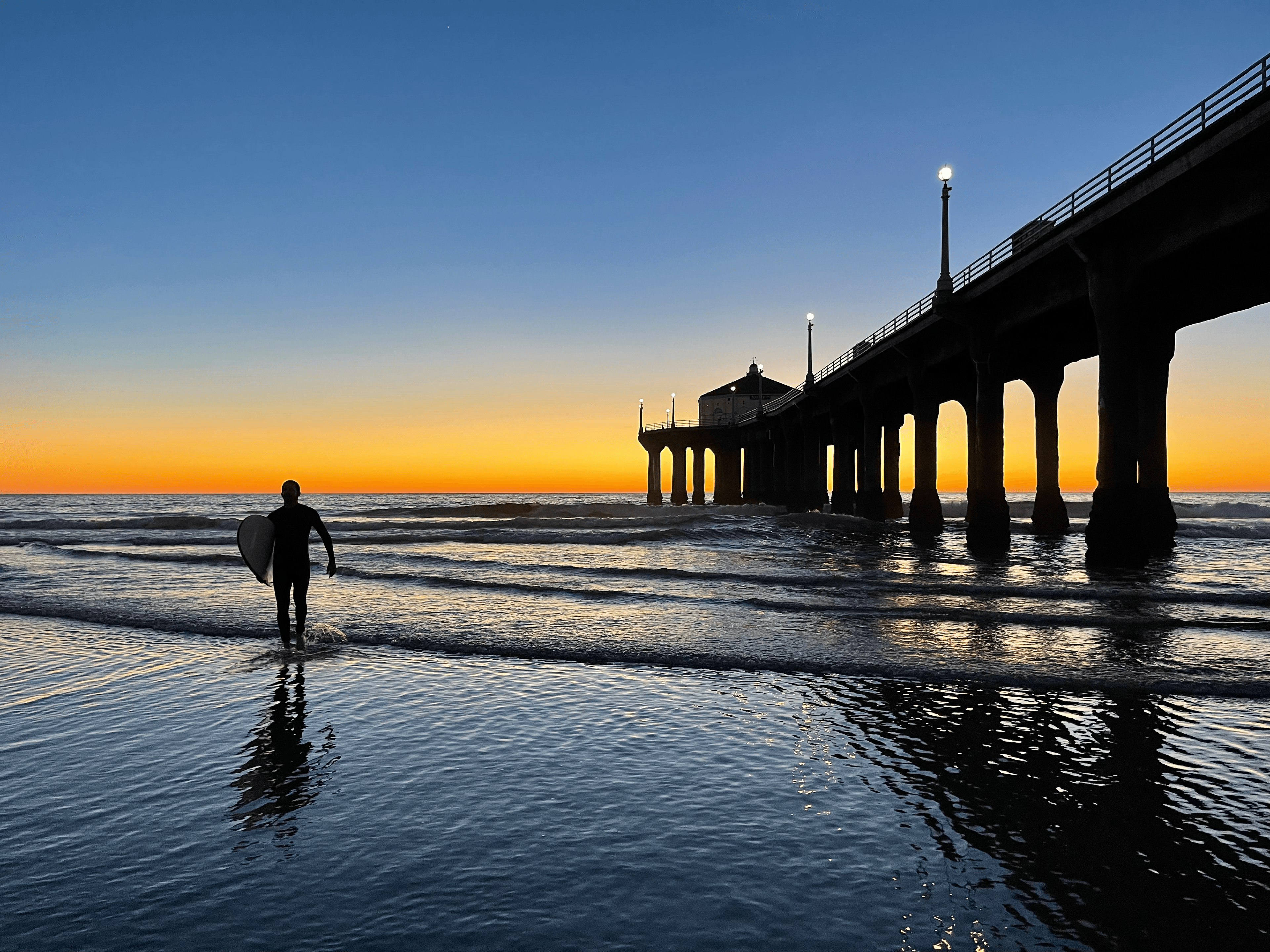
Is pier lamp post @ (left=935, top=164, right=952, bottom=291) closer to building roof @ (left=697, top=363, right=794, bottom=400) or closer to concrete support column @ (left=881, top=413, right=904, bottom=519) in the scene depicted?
concrete support column @ (left=881, top=413, right=904, bottom=519)

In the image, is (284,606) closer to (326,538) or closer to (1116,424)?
(326,538)

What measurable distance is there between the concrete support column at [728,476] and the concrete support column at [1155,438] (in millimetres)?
72631

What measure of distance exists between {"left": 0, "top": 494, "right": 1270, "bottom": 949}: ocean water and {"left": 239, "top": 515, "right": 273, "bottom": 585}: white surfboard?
3.07ft

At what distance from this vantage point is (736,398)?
321 feet

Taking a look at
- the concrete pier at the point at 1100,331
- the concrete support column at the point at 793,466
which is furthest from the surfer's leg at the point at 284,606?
the concrete support column at the point at 793,466

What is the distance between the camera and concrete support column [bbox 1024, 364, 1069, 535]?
39.0 meters

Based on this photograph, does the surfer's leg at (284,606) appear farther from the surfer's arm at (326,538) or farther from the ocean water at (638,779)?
the surfer's arm at (326,538)

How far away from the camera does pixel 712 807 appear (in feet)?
13.7

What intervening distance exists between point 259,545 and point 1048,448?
3906 centimetres

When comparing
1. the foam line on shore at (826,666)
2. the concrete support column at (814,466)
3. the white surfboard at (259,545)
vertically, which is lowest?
the foam line on shore at (826,666)

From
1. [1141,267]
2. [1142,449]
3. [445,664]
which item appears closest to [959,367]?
[1142,449]

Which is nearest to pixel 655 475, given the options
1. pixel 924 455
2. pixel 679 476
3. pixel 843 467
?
pixel 679 476

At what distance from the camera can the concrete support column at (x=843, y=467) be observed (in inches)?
2163

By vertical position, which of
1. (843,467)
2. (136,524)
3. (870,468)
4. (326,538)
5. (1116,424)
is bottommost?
(136,524)
